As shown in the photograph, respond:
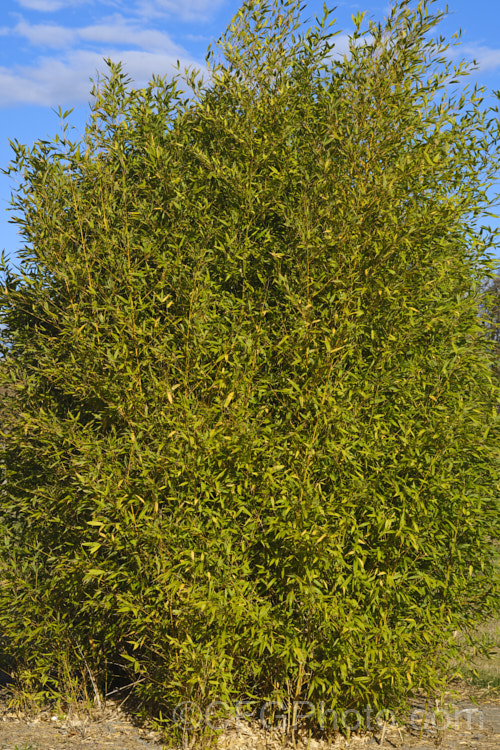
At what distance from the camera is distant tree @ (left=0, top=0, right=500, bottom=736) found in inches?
157

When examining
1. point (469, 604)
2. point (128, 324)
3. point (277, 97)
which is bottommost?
point (469, 604)

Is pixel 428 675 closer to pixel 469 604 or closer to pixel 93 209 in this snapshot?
pixel 469 604

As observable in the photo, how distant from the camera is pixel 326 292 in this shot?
4203 mm

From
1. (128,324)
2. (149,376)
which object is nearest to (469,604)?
(149,376)

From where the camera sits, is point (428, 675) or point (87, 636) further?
point (87, 636)

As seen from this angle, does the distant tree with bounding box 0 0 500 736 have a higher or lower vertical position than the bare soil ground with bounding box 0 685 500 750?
higher

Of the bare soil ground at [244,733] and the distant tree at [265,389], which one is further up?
the distant tree at [265,389]

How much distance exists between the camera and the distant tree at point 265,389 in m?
3.98

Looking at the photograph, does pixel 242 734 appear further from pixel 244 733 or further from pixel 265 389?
pixel 265 389

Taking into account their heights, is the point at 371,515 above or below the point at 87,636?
above

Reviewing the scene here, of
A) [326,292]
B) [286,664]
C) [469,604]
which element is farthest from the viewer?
[469,604]

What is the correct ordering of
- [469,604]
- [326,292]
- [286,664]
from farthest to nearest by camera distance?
1. [469,604]
2. [326,292]
3. [286,664]

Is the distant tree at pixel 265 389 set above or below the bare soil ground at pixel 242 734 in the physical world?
above

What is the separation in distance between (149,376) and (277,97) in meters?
1.96
